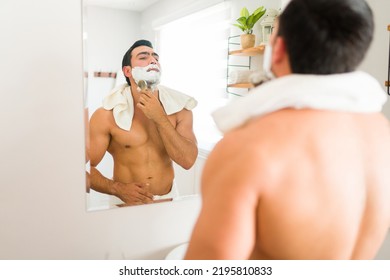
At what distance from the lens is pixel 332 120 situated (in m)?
0.66

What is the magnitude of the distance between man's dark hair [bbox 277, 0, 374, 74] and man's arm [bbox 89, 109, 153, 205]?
0.86 meters

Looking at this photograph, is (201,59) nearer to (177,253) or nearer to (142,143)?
(142,143)

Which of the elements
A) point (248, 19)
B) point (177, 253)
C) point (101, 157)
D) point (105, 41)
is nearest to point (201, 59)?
point (248, 19)

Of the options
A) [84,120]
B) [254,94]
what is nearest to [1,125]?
[84,120]

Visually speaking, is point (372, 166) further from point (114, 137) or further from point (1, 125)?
point (1, 125)

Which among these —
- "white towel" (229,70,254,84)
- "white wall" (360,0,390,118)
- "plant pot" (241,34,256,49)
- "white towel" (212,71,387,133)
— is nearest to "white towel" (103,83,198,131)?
"white towel" (229,70,254,84)

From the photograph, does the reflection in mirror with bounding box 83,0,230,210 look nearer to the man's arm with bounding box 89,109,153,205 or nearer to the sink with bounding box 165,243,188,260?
the man's arm with bounding box 89,109,153,205

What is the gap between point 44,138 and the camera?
1.27m

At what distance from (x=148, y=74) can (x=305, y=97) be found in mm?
841

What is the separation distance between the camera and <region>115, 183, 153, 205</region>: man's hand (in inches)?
55.2

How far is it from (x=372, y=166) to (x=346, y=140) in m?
0.10

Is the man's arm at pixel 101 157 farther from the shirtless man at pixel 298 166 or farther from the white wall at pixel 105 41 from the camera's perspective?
the shirtless man at pixel 298 166
